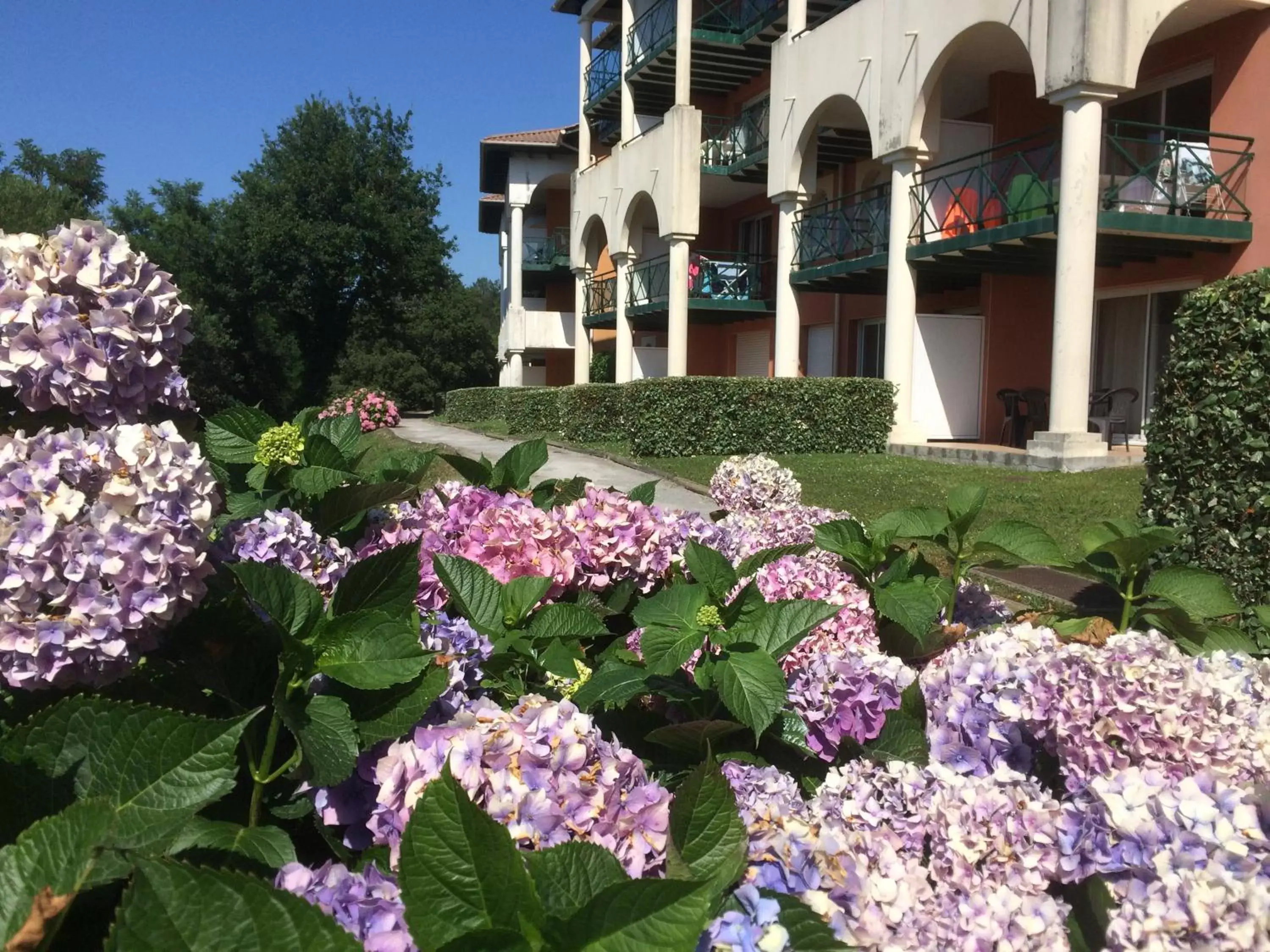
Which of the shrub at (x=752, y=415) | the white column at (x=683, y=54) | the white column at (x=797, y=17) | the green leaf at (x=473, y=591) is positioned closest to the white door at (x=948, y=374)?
the shrub at (x=752, y=415)

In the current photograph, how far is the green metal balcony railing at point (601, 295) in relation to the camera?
26.0 m

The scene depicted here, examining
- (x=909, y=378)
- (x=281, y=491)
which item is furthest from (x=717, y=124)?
(x=281, y=491)

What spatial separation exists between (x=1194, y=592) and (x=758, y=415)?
12.6 m

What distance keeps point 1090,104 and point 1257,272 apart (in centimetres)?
742

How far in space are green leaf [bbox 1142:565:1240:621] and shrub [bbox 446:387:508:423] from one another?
24.5 m

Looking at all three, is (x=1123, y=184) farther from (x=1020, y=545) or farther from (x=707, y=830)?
(x=707, y=830)

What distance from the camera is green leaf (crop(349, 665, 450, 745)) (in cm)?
127

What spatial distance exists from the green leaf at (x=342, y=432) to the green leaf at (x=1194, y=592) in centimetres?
177

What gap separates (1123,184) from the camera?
489 inches

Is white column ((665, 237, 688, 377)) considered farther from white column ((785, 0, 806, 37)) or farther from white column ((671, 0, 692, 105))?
white column ((785, 0, 806, 37))

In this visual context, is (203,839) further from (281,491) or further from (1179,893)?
(1179,893)

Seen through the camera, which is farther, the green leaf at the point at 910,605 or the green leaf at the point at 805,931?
the green leaf at the point at 910,605

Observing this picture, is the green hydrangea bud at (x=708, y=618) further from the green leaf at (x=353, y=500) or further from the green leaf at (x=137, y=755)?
the green leaf at (x=137, y=755)

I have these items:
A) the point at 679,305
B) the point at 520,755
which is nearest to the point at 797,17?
the point at 679,305
